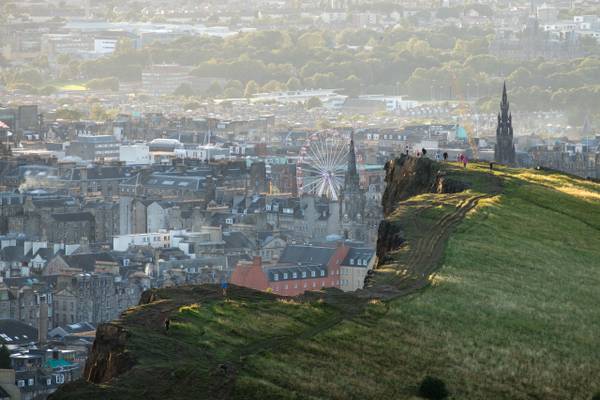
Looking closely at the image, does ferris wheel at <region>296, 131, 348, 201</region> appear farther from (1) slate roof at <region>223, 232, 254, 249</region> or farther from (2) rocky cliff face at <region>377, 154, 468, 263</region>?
(2) rocky cliff face at <region>377, 154, 468, 263</region>

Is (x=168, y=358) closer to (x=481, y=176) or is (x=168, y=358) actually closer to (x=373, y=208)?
(x=481, y=176)

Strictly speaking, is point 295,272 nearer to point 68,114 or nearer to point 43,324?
point 43,324

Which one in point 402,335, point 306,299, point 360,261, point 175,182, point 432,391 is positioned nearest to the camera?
point 432,391

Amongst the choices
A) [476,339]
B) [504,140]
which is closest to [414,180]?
[476,339]

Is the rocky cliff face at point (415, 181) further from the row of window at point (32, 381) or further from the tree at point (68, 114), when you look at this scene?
the tree at point (68, 114)

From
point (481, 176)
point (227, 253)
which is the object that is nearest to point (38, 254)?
point (227, 253)

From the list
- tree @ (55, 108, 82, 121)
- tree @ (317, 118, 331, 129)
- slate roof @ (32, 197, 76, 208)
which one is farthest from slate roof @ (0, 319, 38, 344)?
tree @ (55, 108, 82, 121)

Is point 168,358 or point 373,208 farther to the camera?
point 373,208
